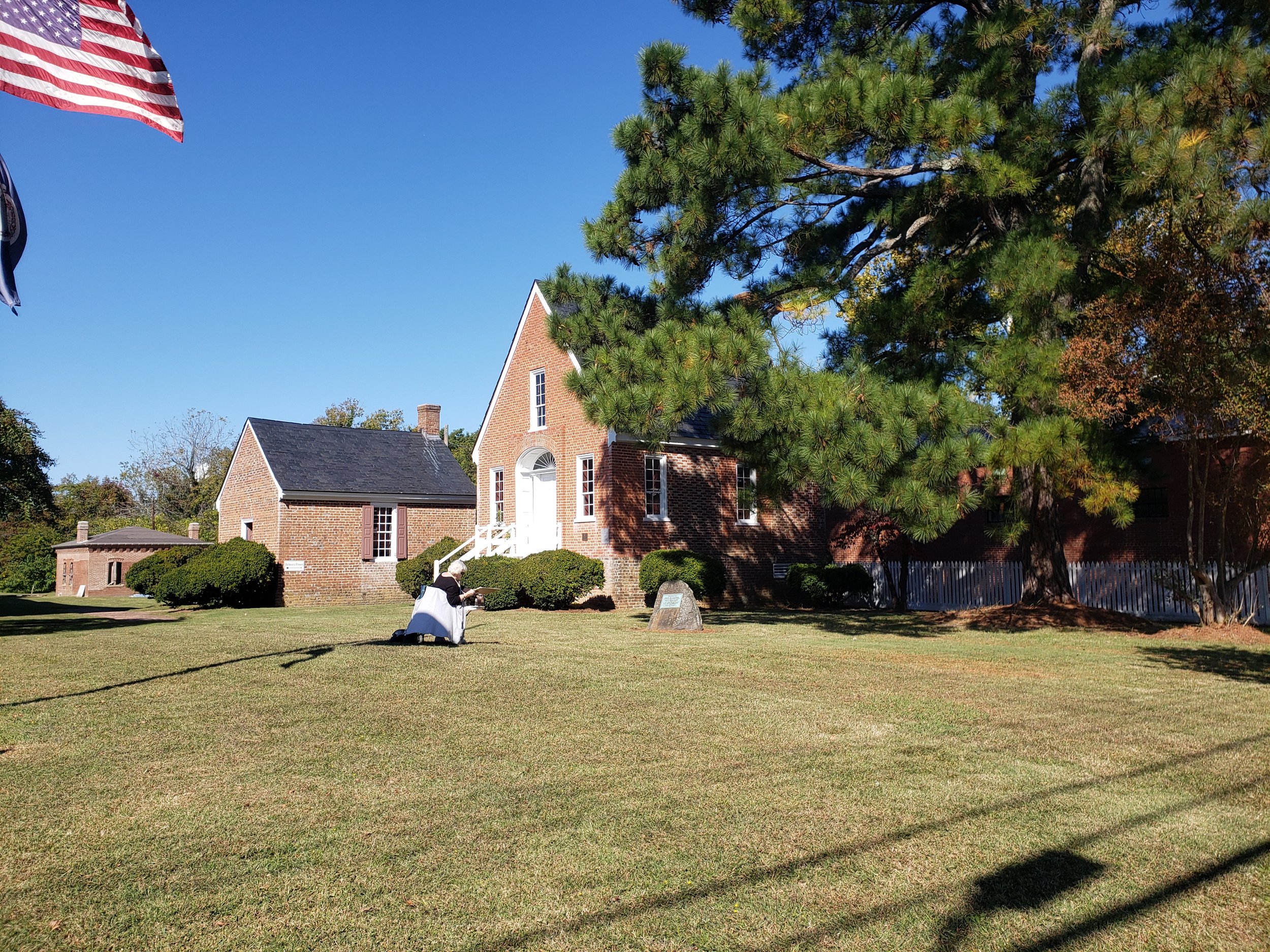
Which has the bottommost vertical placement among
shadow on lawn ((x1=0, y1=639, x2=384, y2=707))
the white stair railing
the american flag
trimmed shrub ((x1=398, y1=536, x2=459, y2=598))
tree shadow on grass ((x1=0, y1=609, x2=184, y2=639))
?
shadow on lawn ((x1=0, y1=639, x2=384, y2=707))

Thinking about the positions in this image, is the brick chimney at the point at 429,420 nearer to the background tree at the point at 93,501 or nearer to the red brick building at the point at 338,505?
the red brick building at the point at 338,505

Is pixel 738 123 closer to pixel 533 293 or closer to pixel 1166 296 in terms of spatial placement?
pixel 1166 296

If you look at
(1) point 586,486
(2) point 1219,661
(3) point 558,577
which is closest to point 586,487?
(1) point 586,486

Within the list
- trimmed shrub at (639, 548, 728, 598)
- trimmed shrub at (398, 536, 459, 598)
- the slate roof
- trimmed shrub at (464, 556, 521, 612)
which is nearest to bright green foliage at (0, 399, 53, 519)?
the slate roof

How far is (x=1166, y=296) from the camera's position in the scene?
13.5 meters

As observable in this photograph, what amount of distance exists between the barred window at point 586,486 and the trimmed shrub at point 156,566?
12005 millimetres

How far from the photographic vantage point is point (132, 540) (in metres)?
44.1

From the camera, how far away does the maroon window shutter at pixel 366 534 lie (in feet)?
100

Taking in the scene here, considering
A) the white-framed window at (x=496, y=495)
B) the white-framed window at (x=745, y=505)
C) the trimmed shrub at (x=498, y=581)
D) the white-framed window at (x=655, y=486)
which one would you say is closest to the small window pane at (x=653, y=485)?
the white-framed window at (x=655, y=486)

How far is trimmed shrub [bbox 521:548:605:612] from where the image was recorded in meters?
23.0

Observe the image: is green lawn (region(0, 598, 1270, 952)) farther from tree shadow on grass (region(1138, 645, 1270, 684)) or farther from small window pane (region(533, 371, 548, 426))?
small window pane (region(533, 371, 548, 426))

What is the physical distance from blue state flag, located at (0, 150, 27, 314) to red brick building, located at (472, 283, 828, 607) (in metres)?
16.1

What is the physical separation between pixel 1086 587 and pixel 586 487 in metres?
12.4

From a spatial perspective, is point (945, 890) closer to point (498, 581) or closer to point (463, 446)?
point (498, 581)
